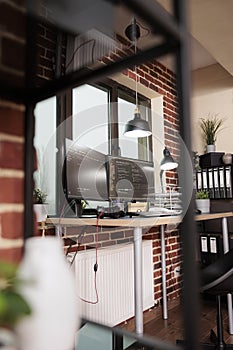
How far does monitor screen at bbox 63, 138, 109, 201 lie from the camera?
6.61ft

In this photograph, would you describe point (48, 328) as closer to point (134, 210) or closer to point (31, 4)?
point (31, 4)

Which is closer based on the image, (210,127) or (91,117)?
(91,117)

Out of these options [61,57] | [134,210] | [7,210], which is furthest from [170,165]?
[7,210]

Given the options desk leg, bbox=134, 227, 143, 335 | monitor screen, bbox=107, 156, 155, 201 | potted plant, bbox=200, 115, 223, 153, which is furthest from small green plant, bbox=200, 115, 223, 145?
desk leg, bbox=134, 227, 143, 335

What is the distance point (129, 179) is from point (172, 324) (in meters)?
1.28

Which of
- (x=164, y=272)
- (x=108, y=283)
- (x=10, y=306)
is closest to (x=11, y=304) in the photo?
(x=10, y=306)

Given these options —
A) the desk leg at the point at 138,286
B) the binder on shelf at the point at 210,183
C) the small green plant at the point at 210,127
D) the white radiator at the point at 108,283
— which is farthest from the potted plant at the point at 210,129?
the desk leg at the point at 138,286

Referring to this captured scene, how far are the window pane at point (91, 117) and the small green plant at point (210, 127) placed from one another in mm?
1354

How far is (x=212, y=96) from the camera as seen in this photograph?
3.97 meters

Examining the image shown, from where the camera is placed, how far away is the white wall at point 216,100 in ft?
12.6

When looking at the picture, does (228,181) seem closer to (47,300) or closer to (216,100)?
(216,100)

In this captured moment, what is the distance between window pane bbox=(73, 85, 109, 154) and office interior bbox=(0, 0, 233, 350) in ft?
0.04

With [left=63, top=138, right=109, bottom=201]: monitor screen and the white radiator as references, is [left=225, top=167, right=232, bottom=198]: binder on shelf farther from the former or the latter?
[left=63, top=138, right=109, bottom=201]: monitor screen

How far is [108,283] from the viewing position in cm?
245
